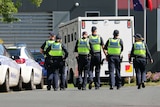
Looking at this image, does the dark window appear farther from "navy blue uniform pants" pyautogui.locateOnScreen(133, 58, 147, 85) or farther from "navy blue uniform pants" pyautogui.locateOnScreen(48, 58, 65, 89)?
"navy blue uniform pants" pyautogui.locateOnScreen(48, 58, 65, 89)

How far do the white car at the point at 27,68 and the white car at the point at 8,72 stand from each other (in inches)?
24.6

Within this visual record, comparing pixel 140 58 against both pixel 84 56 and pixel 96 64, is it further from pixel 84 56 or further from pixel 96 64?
pixel 84 56

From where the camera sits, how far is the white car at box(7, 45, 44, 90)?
20.1 meters

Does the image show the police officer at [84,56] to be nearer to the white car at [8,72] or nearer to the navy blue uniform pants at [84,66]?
the navy blue uniform pants at [84,66]

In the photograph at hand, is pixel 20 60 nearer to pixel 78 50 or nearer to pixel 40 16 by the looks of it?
pixel 78 50

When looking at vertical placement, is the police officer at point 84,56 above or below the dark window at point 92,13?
below

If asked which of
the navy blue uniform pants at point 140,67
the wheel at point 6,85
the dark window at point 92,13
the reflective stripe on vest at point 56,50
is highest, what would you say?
the dark window at point 92,13

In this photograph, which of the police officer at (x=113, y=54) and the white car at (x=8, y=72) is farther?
the police officer at (x=113, y=54)

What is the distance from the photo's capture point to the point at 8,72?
1805 cm

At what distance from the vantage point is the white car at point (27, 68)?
2014 centimetres

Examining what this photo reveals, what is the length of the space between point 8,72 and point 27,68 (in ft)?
7.28

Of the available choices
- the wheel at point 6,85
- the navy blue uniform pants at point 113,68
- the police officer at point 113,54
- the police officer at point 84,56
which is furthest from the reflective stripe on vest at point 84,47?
the wheel at point 6,85

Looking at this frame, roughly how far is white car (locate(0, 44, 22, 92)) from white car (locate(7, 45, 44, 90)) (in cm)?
62

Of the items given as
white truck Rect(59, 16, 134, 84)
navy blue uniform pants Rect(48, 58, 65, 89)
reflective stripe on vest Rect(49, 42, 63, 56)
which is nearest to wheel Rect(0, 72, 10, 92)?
navy blue uniform pants Rect(48, 58, 65, 89)
